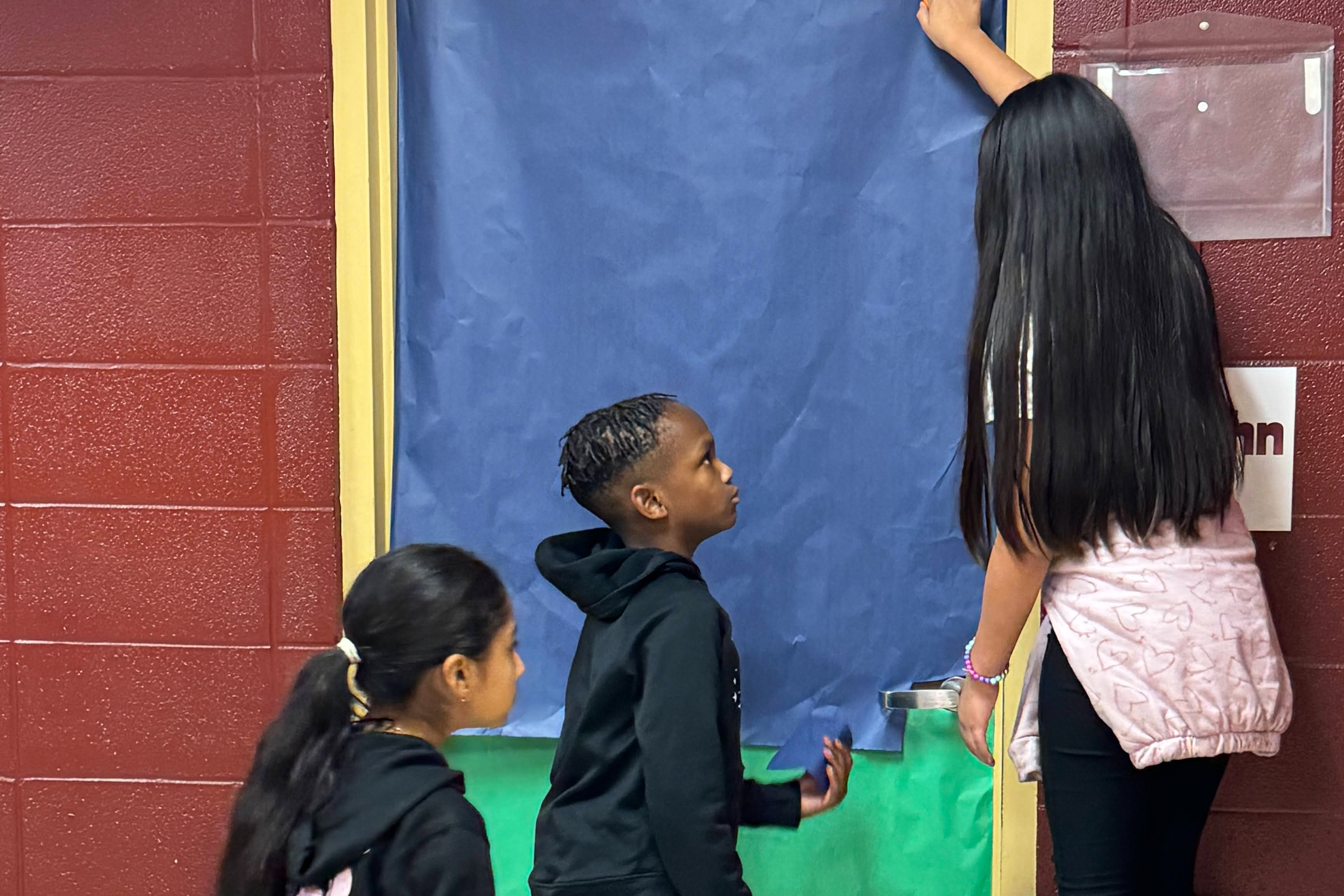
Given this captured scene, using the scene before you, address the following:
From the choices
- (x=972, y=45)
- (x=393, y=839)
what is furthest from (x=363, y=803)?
(x=972, y=45)

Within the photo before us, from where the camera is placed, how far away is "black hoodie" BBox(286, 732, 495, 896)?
115cm

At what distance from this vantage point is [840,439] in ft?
6.29

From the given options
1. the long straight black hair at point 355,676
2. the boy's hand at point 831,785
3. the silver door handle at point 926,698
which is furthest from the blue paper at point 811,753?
the long straight black hair at point 355,676

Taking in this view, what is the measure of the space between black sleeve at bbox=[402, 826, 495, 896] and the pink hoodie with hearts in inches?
27.9

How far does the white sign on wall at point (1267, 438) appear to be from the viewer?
1796mm

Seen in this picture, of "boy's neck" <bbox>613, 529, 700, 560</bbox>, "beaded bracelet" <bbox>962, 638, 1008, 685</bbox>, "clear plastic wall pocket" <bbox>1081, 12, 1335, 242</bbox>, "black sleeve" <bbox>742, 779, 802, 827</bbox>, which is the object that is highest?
"clear plastic wall pocket" <bbox>1081, 12, 1335, 242</bbox>

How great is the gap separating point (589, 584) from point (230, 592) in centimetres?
82

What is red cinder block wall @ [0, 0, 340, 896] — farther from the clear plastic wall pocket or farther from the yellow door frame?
the clear plastic wall pocket

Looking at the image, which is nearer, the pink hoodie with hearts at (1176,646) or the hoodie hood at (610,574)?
the pink hoodie with hearts at (1176,646)

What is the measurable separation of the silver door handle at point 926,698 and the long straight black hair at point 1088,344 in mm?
537

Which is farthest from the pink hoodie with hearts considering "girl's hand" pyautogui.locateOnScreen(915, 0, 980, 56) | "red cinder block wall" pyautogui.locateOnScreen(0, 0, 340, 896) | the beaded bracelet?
"red cinder block wall" pyautogui.locateOnScreen(0, 0, 340, 896)

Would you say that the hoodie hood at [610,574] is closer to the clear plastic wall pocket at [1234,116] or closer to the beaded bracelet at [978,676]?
the beaded bracelet at [978,676]

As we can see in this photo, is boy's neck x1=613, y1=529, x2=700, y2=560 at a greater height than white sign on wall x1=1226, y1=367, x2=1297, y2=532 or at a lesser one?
lesser

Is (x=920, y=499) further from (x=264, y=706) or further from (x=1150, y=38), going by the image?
(x=264, y=706)
